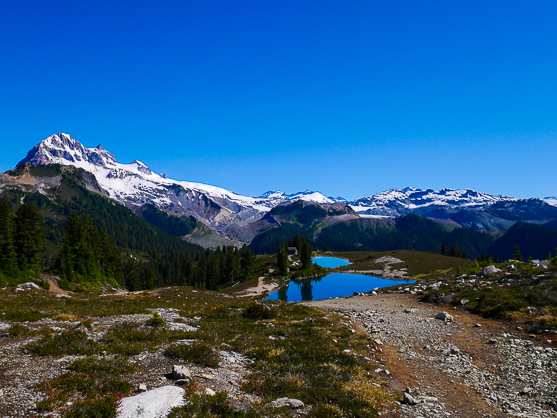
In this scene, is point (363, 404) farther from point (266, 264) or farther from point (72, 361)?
point (266, 264)

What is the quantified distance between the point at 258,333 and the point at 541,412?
1603 centimetres

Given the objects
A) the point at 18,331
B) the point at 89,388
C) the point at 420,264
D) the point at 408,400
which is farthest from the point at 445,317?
the point at 420,264

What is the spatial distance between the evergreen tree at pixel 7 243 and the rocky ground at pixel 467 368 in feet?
227

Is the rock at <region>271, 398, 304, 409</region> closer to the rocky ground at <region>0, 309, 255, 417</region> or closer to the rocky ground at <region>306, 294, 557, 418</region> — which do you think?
the rocky ground at <region>0, 309, 255, 417</region>

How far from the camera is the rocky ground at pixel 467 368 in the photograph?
12.4 m

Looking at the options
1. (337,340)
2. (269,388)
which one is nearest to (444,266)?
(337,340)

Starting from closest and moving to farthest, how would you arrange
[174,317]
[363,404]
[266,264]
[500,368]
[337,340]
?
1. [363,404]
2. [500,368]
3. [337,340]
4. [174,317]
5. [266,264]

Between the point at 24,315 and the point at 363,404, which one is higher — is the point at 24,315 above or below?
above

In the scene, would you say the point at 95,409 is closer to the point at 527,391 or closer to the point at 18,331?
the point at 18,331

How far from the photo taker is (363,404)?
37.8 ft

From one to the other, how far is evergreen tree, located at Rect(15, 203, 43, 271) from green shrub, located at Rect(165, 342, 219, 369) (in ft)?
219

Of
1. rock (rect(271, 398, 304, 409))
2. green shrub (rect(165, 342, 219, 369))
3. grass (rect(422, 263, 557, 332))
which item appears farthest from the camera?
grass (rect(422, 263, 557, 332))

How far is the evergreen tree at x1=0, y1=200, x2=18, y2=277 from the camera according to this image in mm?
57000

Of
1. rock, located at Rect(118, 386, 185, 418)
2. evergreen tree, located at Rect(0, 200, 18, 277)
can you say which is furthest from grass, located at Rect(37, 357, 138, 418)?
evergreen tree, located at Rect(0, 200, 18, 277)
